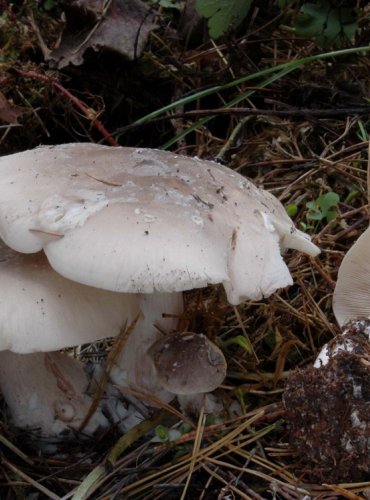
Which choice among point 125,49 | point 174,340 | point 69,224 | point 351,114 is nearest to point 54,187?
point 69,224

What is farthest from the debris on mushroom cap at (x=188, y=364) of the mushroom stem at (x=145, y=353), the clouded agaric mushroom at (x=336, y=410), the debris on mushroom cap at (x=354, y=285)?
the debris on mushroom cap at (x=354, y=285)

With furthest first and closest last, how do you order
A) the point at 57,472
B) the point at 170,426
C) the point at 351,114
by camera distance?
the point at 351,114 → the point at 170,426 → the point at 57,472

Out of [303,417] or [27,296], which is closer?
[27,296]

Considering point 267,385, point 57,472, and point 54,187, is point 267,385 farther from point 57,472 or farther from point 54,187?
point 54,187

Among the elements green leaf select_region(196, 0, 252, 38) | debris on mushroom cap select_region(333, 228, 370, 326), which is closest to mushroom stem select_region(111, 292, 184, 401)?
debris on mushroom cap select_region(333, 228, 370, 326)

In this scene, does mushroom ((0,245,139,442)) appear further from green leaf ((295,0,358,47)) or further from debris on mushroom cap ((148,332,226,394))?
green leaf ((295,0,358,47))

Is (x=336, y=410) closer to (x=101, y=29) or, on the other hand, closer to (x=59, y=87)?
(x=59, y=87)

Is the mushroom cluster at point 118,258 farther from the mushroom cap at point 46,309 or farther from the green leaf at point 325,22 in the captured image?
the green leaf at point 325,22

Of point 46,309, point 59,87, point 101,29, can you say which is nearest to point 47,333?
point 46,309
